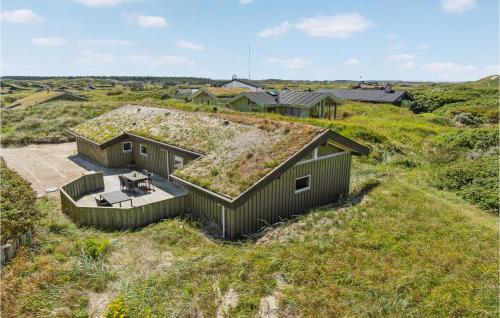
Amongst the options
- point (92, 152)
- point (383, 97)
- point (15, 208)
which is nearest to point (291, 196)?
point (15, 208)

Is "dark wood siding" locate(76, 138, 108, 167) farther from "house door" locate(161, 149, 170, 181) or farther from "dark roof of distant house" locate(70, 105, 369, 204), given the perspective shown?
"house door" locate(161, 149, 170, 181)

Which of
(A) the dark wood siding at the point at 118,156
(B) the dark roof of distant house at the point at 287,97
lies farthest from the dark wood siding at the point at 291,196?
(B) the dark roof of distant house at the point at 287,97

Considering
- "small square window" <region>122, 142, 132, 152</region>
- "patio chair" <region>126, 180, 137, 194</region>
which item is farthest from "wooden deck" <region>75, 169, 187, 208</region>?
"small square window" <region>122, 142, 132, 152</region>

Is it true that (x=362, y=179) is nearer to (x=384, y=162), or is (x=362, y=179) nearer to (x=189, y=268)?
(x=384, y=162)

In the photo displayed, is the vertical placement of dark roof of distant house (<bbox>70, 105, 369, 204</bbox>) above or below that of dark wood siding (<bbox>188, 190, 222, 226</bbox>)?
above

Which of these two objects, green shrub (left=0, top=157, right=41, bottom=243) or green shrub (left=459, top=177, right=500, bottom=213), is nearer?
green shrub (left=0, top=157, right=41, bottom=243)
